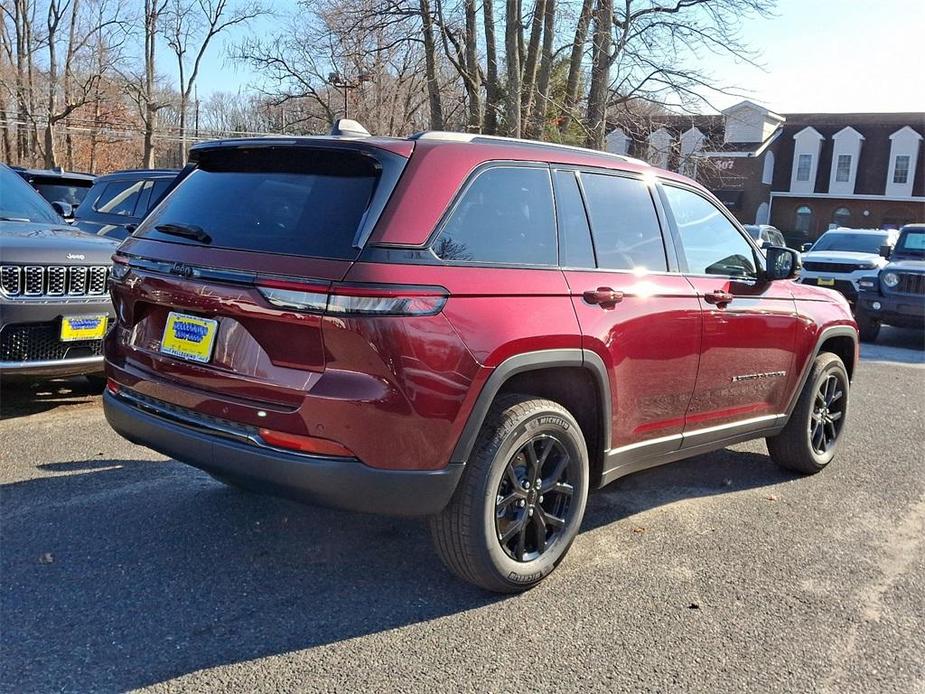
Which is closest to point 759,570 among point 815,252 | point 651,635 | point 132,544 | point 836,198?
point 651,635

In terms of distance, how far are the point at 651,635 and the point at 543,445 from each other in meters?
0.87

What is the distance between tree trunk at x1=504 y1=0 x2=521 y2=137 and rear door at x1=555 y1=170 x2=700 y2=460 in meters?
14.6

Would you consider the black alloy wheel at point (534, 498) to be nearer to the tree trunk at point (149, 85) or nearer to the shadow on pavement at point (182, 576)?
the shadow on pavement at point (182, 576)

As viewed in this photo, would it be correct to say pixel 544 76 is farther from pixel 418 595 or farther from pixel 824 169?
pixel 824 169

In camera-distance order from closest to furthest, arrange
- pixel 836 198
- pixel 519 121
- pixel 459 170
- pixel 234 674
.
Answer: pixel 234 674
pixel 459 170
pixel 519 121
pixel 836 198

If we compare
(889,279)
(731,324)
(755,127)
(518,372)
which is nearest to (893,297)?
(889,279)

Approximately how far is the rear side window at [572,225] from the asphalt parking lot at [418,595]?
4.71 ft

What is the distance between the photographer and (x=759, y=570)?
3.88 metres

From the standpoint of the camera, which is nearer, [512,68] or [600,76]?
[512,68]

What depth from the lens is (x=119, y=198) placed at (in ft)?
33.3

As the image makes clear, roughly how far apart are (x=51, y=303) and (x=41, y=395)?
4.77ft

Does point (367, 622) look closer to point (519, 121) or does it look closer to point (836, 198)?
point (519, 121)

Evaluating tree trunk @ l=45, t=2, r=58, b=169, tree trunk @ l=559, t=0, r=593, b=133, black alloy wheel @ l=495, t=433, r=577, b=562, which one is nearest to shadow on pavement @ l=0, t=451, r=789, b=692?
black alloy wheel @ l=495, t=433, r=577, b=562

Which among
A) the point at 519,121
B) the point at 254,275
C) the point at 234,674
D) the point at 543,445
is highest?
the point at 519,121
